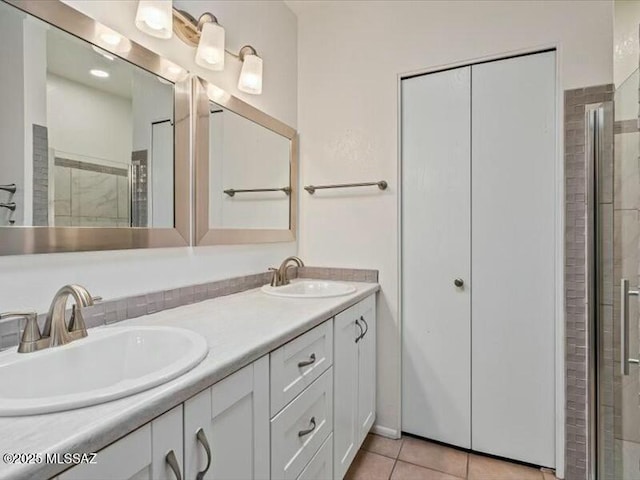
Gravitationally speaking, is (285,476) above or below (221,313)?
below

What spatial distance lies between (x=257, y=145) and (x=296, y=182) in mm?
423

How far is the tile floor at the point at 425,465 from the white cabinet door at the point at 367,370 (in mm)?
139

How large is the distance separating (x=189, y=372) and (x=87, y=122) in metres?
0.90

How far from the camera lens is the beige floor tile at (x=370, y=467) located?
1.68m

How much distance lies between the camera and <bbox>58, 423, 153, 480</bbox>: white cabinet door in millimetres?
524

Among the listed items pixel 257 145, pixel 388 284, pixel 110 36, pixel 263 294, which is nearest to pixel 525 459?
pixel 388 284

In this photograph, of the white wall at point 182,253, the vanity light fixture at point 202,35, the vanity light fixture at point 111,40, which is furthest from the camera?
the vanity light fixture at point 202,35

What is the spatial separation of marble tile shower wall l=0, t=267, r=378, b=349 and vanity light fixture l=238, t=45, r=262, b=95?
3.24 ft

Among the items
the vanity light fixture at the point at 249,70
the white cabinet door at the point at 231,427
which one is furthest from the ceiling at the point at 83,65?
the white cabinet door at the point at 231,427

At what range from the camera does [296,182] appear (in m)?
2.26

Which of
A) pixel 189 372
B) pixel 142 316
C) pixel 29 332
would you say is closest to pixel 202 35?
pixel 142 316

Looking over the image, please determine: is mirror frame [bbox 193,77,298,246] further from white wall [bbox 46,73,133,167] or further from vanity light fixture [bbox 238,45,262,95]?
white wall [bbox 46,73,133,167]

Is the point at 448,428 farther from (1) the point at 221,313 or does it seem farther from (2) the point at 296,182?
(2) the point at 296,182

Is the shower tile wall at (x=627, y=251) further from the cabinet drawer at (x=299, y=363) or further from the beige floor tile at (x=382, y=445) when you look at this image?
the cabinet drawer at (x=299, y=363)
